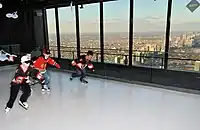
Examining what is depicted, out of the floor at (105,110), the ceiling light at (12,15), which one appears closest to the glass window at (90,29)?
the floor at (105,110)

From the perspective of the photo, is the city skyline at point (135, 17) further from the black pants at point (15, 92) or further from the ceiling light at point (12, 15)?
the black pants at point (15, 92)

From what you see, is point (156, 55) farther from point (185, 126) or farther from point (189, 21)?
point (185, 126)

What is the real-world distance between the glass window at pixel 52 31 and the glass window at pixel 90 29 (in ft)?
4.43

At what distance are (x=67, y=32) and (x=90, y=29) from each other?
42.5 inches

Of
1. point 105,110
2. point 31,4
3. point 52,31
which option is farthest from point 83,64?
point 31,4

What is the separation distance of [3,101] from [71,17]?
443 cm

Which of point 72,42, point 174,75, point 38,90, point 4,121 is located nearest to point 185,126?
point 174,75

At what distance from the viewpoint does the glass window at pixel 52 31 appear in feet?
27.2

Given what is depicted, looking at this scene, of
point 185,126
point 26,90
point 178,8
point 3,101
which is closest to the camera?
point 185,126

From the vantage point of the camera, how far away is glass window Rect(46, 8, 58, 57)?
27.2 feet

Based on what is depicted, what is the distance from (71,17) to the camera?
7770 mm

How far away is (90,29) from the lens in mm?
7367

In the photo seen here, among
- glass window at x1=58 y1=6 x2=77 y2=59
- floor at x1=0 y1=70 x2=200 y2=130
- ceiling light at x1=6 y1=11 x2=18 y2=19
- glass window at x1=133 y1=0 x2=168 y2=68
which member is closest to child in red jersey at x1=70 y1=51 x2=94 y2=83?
floor at x1=0 y1=70 x2=200 y2=130

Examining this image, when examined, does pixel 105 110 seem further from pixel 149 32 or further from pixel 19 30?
pixel 19 30
